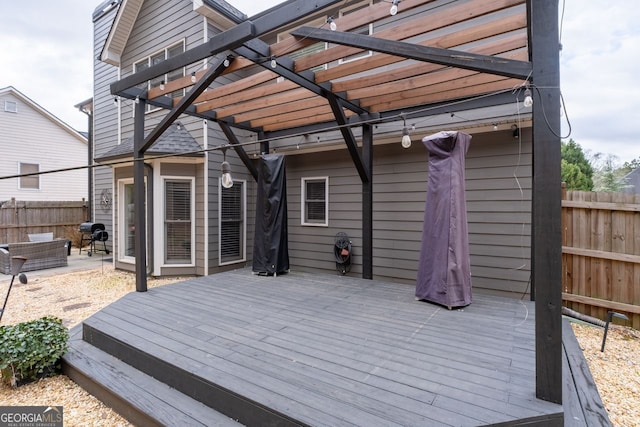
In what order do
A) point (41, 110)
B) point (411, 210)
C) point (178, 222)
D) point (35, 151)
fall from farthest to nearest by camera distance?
point (41, 110) → point (35, 151) → point (178, 222) → point (411, 210)

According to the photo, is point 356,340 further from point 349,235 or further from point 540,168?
point 349,235

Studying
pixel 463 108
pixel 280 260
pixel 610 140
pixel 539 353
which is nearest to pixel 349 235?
pixel 280 260

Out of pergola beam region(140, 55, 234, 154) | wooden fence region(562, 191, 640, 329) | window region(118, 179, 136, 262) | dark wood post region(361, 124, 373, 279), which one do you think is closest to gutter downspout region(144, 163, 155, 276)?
window region(118, 179, 136, 262)

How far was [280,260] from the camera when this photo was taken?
17.2 ft

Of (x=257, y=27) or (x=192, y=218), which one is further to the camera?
(x=192, y=218)

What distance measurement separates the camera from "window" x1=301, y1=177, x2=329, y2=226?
5.89 meters

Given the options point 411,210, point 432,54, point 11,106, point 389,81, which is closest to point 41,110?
point 11,106

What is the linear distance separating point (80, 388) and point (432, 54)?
158 inches

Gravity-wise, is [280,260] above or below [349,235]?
below

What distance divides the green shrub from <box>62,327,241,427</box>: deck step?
14 centimetres

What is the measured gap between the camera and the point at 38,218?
10.2 m

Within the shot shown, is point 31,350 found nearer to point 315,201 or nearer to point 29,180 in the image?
point 315,201

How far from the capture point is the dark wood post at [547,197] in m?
1.75

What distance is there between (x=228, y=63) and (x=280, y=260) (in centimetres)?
302
